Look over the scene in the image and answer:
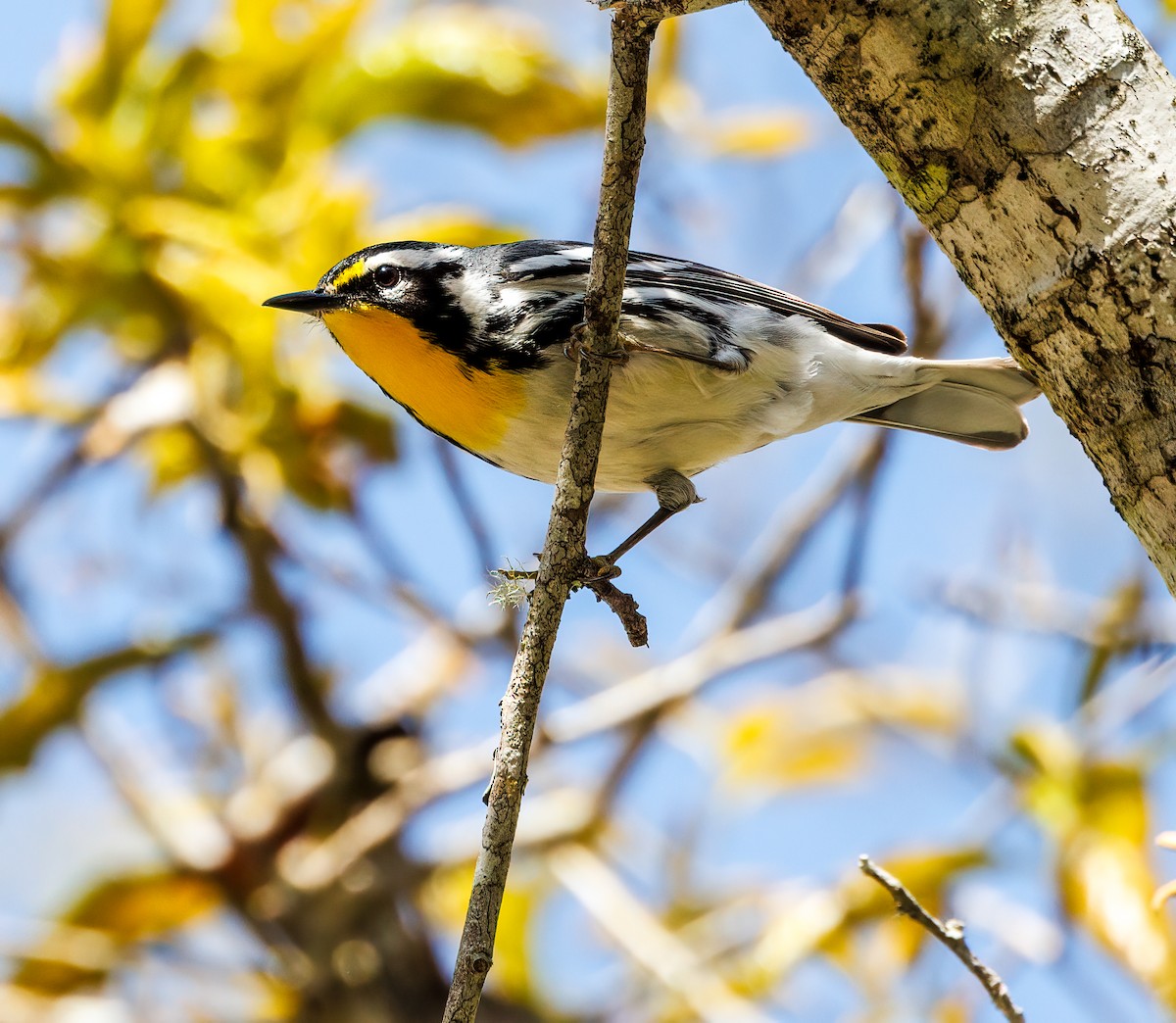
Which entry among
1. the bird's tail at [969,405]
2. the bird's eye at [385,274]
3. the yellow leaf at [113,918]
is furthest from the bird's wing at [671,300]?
the yellow leaf at [113,918]

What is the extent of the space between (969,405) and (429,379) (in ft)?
4.90

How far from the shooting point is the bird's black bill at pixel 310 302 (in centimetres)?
336

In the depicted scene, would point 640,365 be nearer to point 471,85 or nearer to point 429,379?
point 429,379

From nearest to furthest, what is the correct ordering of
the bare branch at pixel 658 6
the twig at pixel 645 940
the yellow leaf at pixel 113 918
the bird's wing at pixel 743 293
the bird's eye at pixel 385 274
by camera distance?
the bare branch at pixel 658 6 → the bird's wing at pixel 743 293 → the bird's eye at pixel 385 274 → the twig at pixel 645 940 → the yellow leaf at pixel 113 918

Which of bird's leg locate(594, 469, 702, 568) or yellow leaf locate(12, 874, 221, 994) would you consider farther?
yellow leaf locate(12, 874, 221, 994)

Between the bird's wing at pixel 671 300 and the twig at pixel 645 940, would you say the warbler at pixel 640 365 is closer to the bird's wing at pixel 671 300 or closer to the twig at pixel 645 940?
the bird's wing at pixel 671 300

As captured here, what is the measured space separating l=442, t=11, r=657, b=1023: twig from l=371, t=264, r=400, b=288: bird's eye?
134 centimetres

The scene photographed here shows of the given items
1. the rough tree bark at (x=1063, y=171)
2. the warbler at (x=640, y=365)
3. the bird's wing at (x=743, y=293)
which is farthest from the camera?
the bird's wing at (x=743, y=293)

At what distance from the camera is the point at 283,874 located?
4.30 metres

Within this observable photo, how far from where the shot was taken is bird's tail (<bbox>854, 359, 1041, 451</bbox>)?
11.1 ft

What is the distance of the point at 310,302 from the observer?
11.0 feet

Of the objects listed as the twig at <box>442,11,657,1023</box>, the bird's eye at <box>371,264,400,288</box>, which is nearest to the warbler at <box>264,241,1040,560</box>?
the bird's eye at <box>371,264,400,288</box>

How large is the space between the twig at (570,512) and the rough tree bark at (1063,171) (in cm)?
32

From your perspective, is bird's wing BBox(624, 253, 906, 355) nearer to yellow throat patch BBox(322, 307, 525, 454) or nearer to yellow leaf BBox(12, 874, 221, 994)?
yellow throat patch BBox(322, 307, 525, 454)
